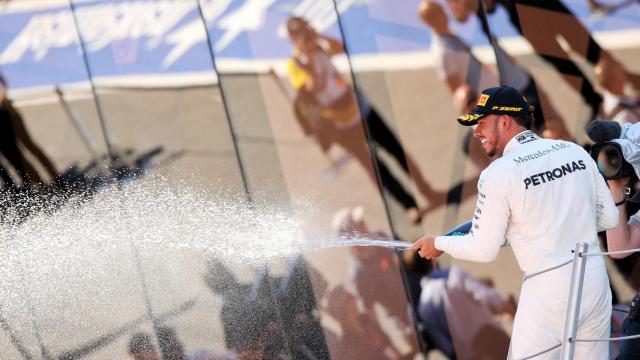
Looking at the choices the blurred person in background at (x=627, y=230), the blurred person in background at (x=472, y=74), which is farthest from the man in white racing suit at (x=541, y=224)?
the blurred person in background at (x=472, y=74)

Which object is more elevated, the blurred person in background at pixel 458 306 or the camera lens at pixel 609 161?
the camera lens at pixel 609 161

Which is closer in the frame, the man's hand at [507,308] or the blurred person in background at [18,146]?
the man's hand at [507,308]

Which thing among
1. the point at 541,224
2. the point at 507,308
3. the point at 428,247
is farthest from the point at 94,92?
the point at 541,224

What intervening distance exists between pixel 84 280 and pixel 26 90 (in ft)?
5.76

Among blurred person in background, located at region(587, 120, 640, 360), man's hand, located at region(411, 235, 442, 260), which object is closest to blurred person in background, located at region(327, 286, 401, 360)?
blurred person in background, located at region(587, 120, 640, 360)

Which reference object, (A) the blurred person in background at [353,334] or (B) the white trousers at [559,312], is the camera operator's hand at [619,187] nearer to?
(B) the white trousers at [559,312]

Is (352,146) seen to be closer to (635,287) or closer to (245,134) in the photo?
(245,134)

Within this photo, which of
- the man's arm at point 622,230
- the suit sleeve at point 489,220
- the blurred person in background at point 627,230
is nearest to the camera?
the suit sleeve at point 489,220

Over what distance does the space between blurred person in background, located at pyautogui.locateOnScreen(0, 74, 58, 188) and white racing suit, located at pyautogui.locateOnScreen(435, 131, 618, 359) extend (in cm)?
480

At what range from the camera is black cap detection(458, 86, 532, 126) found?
3.27 m

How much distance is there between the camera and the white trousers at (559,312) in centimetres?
316

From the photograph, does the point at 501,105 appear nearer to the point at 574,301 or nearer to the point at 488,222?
the point at 488,222

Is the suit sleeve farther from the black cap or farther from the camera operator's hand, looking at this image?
the camera operator's hand

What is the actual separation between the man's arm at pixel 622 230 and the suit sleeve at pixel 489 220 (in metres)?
0.71
